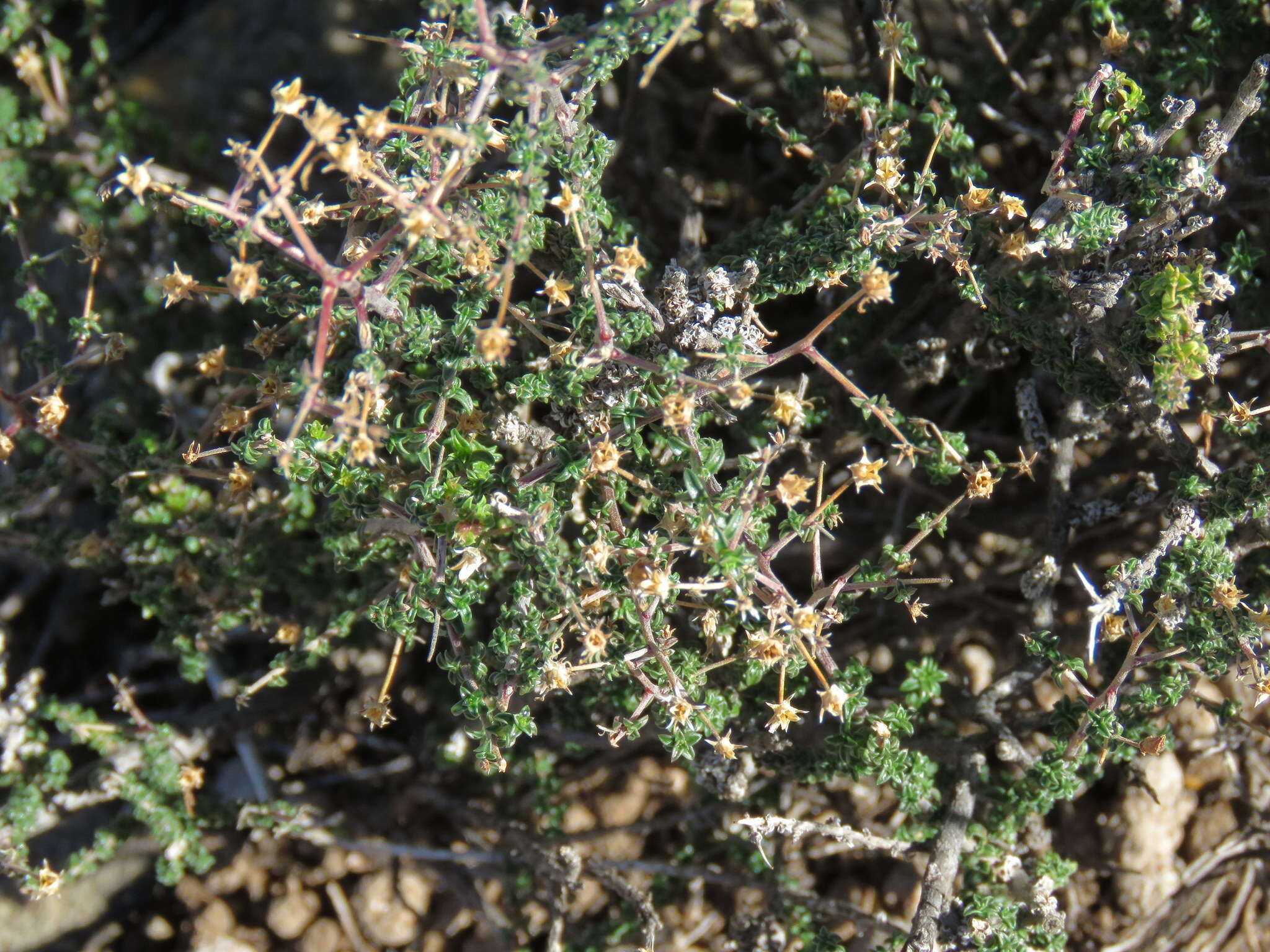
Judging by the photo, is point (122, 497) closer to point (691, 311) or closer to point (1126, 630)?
point (691, 311)

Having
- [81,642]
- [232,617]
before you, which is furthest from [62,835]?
[232,617]

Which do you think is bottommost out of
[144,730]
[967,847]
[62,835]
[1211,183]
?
[62,835]

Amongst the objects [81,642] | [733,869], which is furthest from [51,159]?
[733,869]

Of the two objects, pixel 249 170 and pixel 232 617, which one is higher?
pixel 249 170

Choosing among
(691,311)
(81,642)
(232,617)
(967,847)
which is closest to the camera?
(691,311)

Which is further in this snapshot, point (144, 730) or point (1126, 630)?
point (144, 730)

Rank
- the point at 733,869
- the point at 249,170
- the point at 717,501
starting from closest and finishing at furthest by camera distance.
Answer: the point at 249,170 → the point at 717,501 → the point at 733,869

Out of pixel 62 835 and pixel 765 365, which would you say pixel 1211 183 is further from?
pixel 62 835
